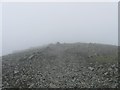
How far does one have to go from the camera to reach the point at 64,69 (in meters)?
→ 34.3

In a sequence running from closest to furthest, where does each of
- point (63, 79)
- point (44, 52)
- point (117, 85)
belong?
point (117, 85)
point (63, 79)
point (44, 52)

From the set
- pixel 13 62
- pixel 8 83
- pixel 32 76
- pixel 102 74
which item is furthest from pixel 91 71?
pixel 13 62

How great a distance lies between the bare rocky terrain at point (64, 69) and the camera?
3044 centimetres

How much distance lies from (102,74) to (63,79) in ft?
15.8

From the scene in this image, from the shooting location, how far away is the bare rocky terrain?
3044 cm

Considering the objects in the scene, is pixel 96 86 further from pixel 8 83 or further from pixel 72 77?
pixel 8 83

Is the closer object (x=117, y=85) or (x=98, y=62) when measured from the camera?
(x=117, y=85)

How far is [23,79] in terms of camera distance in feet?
106

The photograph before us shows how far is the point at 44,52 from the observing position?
139 feet

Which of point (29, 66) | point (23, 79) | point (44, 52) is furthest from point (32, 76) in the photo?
point (44, 52)

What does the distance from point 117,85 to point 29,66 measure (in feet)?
42.0

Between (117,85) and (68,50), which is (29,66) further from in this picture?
(117,85)

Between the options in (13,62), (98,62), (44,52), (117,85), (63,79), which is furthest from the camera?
(44,52)

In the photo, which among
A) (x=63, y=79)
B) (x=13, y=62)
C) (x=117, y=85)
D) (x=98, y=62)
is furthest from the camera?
(x=13, y=62)
